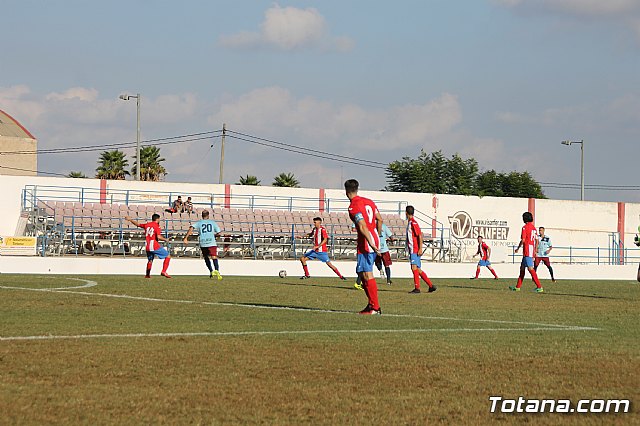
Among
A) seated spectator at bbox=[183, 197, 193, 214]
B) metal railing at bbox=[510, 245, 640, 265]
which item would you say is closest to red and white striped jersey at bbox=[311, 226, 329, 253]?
seated spectator at bbox=[183, 197, 193, 214]

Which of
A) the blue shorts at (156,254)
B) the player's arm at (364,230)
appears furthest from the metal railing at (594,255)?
the player's arm at (364,230)

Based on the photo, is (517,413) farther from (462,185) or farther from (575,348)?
(462,185)

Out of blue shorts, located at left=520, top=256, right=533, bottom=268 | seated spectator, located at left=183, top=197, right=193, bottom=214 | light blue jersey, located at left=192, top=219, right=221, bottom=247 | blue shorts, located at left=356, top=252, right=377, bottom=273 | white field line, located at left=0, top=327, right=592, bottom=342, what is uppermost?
seated spectator, located at left=183, top=197, right=193, bottom=214

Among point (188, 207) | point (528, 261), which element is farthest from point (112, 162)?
point (528, 261)

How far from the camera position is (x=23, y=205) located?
47281 mm

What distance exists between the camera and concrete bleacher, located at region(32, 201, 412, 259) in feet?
142

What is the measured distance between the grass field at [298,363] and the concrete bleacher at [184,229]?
91.4ft

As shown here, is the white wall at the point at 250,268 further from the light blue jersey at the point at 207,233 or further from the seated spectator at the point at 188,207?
the seated spectator at the point at 188,207

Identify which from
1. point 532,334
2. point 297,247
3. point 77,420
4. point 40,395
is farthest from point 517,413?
point 297,247

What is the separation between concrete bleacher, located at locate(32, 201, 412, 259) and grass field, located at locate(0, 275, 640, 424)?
91.4 ft

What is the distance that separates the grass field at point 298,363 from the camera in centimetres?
642

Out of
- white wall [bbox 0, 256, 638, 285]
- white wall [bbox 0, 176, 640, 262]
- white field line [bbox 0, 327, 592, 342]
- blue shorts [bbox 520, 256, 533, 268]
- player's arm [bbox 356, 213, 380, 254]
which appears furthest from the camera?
white wall [bbox 0, 176, 640, 262]

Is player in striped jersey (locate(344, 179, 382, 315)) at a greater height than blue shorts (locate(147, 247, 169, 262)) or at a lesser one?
greater

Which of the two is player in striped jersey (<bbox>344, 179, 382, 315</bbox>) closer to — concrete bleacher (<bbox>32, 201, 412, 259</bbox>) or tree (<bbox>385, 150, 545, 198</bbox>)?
concrete bleacher (<bbox>32, 201, 412, 259</bbox>)
